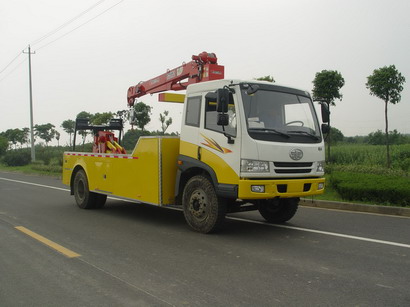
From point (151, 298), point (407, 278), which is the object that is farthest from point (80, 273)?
point (407, 278)

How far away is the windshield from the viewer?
20.3ft

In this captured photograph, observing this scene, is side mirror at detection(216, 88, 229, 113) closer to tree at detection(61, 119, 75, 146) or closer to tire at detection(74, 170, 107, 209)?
tire at detection(74, 170, 107, 209)

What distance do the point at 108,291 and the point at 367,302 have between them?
8.44 feet

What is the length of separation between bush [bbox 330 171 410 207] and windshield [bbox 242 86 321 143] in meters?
3.28

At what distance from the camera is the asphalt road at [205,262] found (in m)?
3.87

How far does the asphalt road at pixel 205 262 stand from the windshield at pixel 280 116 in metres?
1.70

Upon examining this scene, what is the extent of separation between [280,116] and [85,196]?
5.64m

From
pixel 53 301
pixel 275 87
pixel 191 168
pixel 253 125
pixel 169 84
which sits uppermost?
pixel 169 84

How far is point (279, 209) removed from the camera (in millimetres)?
7711

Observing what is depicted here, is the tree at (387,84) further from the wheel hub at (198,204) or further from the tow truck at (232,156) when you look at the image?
the wheel hub at (198,204)

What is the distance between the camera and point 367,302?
3.70m

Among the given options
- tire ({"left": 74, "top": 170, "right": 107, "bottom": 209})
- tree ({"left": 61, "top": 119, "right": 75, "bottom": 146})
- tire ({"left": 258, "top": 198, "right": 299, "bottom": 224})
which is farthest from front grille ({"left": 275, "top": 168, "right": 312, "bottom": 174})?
tree ({"left": 61, "top": 119, "right": 75, "bottom": 146})

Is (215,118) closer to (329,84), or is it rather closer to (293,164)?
(293,164)

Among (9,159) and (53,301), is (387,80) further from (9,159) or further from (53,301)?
(9,159)
